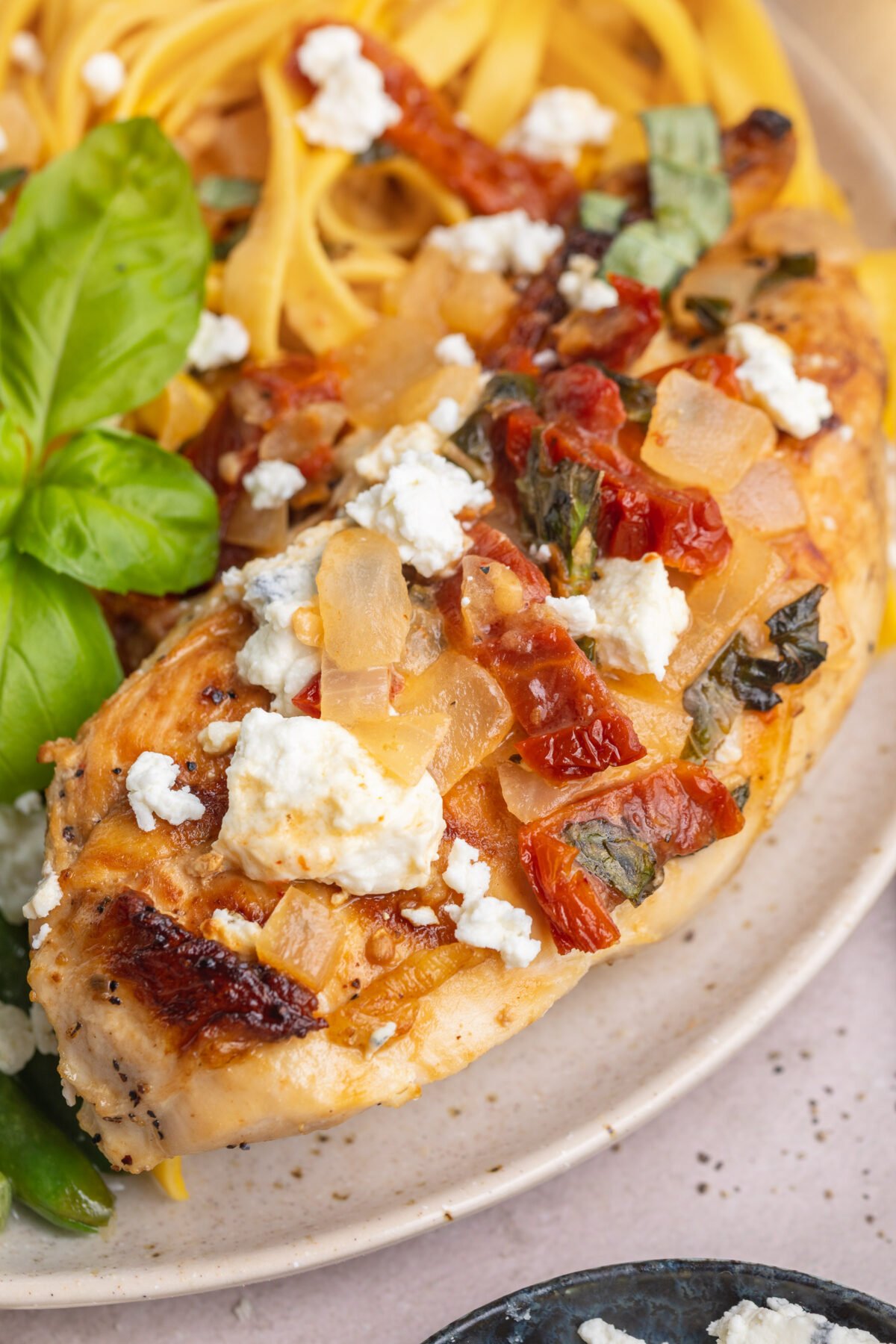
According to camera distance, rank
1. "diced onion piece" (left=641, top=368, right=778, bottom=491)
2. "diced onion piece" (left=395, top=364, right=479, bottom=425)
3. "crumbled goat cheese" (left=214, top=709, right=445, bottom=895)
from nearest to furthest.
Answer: "crumbled goat cheese" (left=214, top=709, right=445, bottom=895), "diced onion piece" (left=641, top=368, right=778, bottom=491), "diced onion piece" (left=395, top=364, right=479, bottom=425)

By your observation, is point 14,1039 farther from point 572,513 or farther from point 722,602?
point 722,602

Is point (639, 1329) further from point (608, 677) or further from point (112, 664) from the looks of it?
point (112, 664)

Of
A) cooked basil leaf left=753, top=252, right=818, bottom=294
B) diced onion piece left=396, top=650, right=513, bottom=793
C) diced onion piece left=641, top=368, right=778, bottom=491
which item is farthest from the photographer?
cooked basil leaf left=753, top=252, right=818, bottom=294

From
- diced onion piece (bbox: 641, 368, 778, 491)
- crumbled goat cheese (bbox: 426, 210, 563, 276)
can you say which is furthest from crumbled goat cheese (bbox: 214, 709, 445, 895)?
crumbled goat cheese (bbox: 426, 210, 563, 276)

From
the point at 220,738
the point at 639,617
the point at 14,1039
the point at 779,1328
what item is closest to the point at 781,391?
the point at 639,617

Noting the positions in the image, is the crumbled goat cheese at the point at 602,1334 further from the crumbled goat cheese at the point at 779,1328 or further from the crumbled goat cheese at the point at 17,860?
the crumbled goat cheese at the point at 17,860

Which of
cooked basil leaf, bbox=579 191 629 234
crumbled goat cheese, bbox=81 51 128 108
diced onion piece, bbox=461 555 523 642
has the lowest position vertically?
diced onion piece, bbox=461 555 523 642

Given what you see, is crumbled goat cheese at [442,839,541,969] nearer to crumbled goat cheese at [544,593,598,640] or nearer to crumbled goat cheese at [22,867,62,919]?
crumbled goat cheese at [544,593,598,640]

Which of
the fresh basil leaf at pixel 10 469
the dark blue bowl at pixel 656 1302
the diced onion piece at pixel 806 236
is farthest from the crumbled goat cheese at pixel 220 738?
the diced onion piece at pixel 806 236
